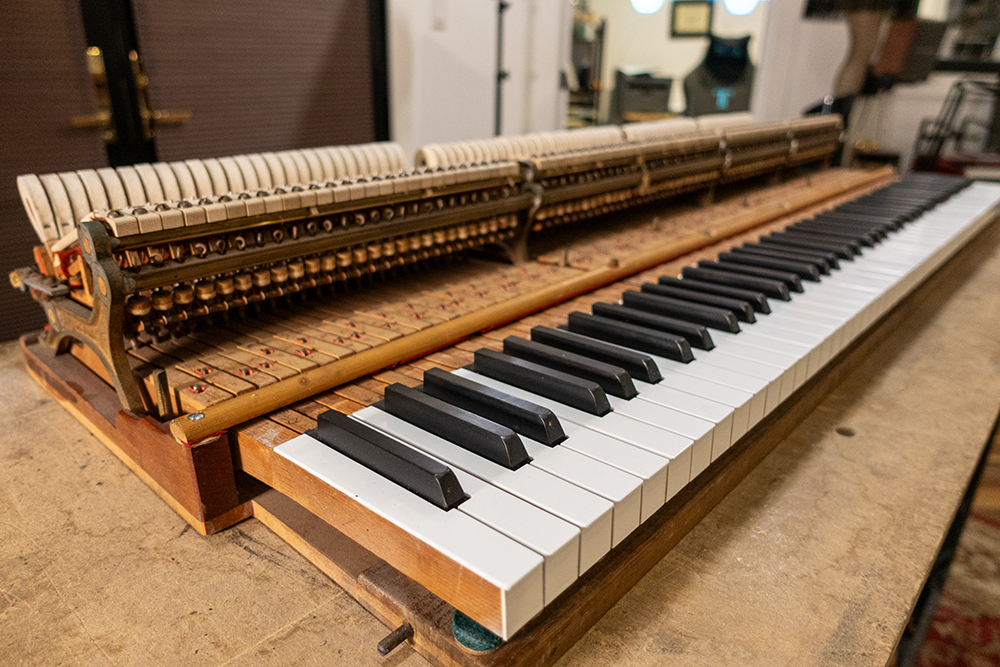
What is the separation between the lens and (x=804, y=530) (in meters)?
1.43

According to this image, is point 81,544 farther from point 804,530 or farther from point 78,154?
point 78,154

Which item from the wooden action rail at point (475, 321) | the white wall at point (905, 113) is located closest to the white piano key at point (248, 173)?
the wooden action rail at point (475, 321)

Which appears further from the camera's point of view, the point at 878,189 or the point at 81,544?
the point at 878,189

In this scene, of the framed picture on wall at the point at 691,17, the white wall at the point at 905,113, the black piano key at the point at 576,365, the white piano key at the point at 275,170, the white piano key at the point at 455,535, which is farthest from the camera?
the framed picture on wall at the point at 691,17

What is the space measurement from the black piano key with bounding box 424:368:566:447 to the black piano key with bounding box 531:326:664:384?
373mm

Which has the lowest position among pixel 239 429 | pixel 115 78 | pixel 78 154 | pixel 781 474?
pixel 781 474

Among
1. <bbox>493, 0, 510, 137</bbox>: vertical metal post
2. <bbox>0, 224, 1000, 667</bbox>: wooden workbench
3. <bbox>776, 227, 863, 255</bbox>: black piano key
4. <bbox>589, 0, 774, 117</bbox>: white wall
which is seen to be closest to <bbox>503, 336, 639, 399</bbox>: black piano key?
<bbox>0, 224, 1000, 667</bbox>: wooden workbench

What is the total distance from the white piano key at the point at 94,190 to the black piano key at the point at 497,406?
124cm

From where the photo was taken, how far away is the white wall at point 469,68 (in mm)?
5027

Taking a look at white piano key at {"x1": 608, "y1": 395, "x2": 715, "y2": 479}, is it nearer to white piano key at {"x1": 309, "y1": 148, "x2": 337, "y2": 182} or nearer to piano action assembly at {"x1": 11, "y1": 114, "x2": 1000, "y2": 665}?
piano action assembly at {"x1": 11, "y1": 114, "x2": 1000, "y2": 665}

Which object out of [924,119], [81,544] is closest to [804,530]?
[81,544]

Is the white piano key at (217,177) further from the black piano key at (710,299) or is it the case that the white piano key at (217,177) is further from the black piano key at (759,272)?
the black piano key at (759,272)

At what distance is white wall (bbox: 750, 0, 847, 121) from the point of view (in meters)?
8.46

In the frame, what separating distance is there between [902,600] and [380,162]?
→ 2.42 meters
